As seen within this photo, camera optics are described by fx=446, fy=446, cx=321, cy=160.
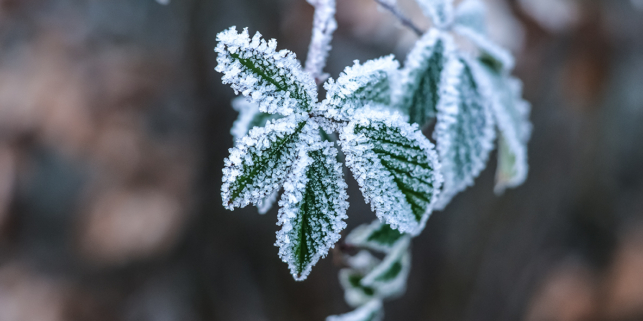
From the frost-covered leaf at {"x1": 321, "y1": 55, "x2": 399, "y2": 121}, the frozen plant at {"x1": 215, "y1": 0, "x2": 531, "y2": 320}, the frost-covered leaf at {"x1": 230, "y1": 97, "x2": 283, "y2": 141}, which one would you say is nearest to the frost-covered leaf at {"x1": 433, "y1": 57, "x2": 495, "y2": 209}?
the frozen plant at {"x1": 215, "y1": 0, "x2": 531, "y2": 320}

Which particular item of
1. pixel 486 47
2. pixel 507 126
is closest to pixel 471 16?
pixel 486 47

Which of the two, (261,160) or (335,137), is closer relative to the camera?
(261,160)

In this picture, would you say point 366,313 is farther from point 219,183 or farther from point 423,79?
point 219,183

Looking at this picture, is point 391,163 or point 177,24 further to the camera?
point 177,24

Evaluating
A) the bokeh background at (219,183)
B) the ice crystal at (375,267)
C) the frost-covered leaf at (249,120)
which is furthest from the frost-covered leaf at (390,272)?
the bokeh background at (219,183)

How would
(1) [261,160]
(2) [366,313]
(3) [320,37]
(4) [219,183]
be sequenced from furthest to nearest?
(4) [219,183]
(2) [366,313]
(3) [320,37]
(1) [261,160]

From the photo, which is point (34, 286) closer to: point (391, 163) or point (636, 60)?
point (391, 163)

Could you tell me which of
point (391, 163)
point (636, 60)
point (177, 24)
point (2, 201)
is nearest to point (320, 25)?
point (391, 163)
